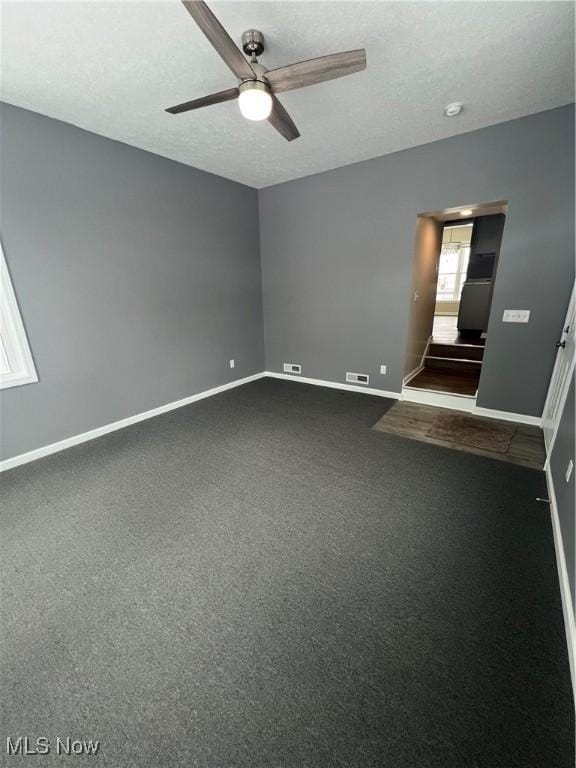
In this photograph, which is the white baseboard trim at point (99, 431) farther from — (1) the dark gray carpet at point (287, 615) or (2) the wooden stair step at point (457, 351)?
(2) the wooden stair step at point (457, 351)

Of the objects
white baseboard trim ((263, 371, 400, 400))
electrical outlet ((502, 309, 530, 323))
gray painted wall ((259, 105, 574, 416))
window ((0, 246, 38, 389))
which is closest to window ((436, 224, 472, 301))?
gray painted wall ((259, 105, 574, 416))

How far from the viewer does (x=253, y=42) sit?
1738 mm

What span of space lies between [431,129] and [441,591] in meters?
3.74

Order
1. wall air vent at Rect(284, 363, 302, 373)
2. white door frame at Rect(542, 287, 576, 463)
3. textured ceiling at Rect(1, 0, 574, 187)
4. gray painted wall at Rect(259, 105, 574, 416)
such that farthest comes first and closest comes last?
1. wall air vent at Rect(284, 363, 302, 373)
2. gray painted wall at Rect(259, 105, 574, 416)
3. white door frame at Rect(542, 287, 576, 463)
4. textured ceiling at Rect(1, 0, 574, 187)

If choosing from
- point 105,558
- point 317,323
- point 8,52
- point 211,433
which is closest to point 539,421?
point 317,323

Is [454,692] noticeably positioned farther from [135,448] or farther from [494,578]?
[135,448]

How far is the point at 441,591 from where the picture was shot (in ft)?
4.90

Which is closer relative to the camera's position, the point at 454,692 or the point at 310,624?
the point at 454,692

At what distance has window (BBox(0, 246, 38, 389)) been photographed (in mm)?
2416

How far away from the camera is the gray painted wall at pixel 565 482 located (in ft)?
4.71

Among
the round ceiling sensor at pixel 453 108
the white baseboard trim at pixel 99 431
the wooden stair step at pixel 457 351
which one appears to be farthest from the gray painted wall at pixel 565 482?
the white baseboard trim at pixel 99 431

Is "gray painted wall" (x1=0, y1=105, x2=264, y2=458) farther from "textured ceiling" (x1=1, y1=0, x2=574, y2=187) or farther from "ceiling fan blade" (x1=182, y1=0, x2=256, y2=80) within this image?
"ceiling fan blade" (x1=182, y1=0, x2=256, y2=80)

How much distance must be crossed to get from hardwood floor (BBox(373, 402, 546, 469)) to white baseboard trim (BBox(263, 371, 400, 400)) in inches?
11.6

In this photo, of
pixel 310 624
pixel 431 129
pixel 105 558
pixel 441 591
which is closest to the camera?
pixel 310 624
